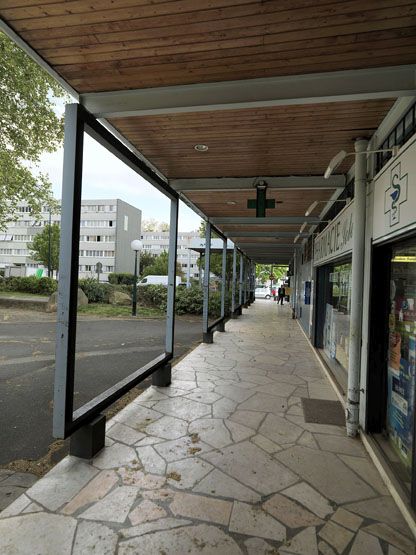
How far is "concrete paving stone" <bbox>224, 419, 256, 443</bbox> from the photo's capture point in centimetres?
361

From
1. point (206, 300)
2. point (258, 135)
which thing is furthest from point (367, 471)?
point (206, 300)

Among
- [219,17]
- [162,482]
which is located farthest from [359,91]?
[162,482]

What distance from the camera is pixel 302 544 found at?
7.14 feet

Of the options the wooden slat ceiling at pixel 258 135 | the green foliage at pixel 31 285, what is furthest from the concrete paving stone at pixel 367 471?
the green foliage at pixel 31 285

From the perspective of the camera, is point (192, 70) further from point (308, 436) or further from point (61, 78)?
point (308, 436)

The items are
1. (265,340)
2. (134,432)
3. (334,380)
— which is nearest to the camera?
(134,432)

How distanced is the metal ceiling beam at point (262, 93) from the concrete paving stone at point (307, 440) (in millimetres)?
3169

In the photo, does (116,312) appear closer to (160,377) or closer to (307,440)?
(160,377)

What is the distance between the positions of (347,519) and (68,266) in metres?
2.78

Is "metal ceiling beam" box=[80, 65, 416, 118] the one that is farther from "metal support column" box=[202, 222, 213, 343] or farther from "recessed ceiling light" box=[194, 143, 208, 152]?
"metal support column" box=[202, 222, 213, 343]

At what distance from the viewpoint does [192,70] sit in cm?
275

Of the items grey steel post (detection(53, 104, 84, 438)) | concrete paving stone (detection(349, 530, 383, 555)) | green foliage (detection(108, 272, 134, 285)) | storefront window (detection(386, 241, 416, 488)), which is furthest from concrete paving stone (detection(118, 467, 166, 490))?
green foliage (detection(108, 272, 134, 285))

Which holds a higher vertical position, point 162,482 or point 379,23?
point 379,23

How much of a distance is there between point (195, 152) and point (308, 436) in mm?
3685
